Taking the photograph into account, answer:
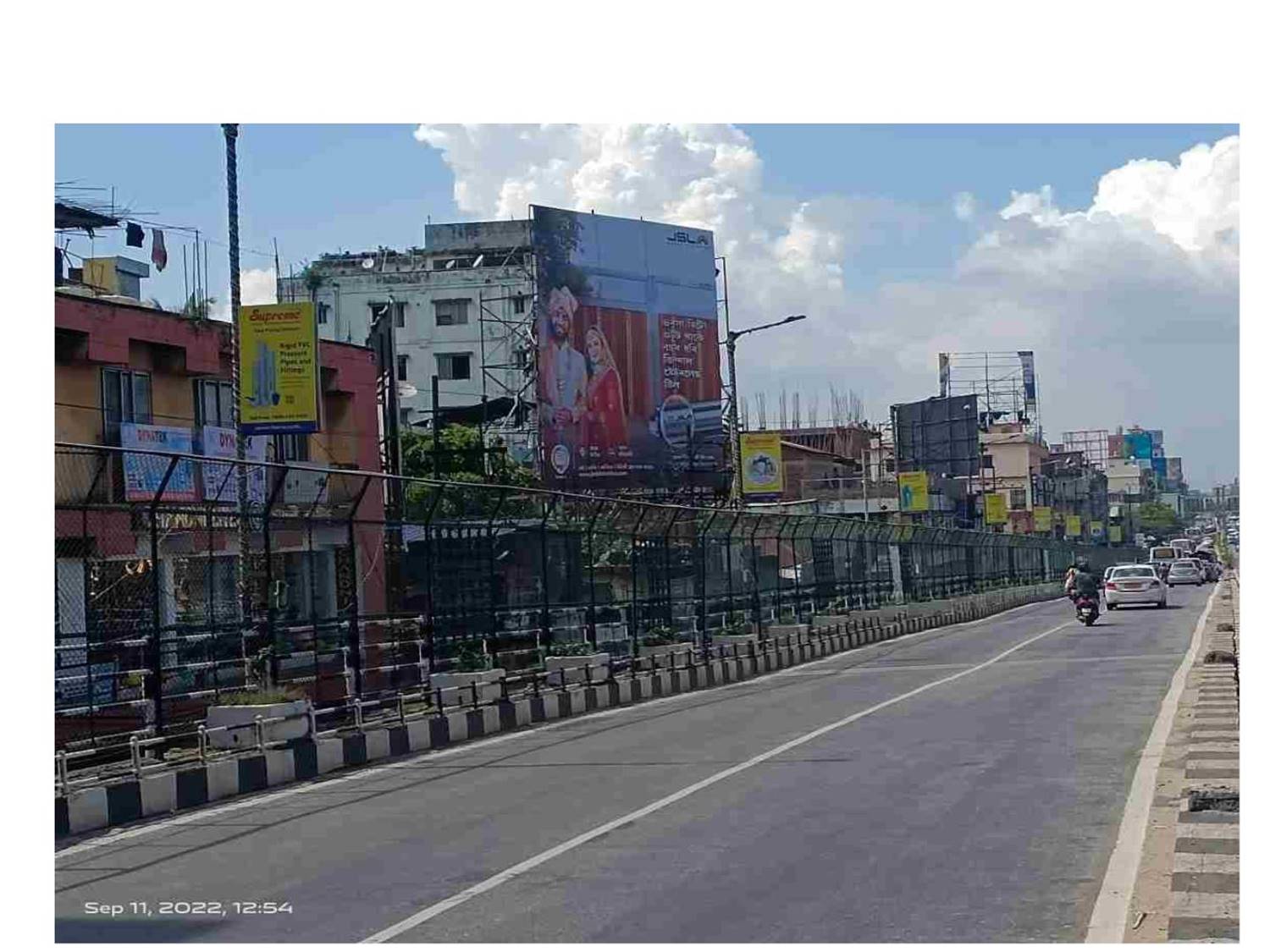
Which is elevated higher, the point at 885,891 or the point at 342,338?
the point at 342,338

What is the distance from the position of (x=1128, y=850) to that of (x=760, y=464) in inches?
1588

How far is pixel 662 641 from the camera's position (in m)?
27.9

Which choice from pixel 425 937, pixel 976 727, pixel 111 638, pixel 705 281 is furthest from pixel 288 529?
pixel 705 281

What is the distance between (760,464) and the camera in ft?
162

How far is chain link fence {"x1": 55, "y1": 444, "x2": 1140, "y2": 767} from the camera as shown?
48.0ft

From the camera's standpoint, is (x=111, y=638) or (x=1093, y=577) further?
(x=1093, y=577)

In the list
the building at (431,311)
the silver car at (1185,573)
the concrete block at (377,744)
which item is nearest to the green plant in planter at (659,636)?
the concrete block at (377,744)

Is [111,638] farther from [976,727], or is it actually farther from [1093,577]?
[1093,577]

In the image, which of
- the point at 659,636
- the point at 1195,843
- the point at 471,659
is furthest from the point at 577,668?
the point at 1195,843

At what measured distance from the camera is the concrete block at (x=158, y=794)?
12.6 metres

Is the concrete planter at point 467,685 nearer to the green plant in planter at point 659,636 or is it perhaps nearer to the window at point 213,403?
the green plant in planter at point 659,636

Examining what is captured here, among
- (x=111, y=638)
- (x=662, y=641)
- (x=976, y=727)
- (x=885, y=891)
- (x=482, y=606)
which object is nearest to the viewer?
(x=885, y=891)

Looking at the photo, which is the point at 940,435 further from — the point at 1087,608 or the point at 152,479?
the point at 152,479

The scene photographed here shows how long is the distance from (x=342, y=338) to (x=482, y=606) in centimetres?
4973
